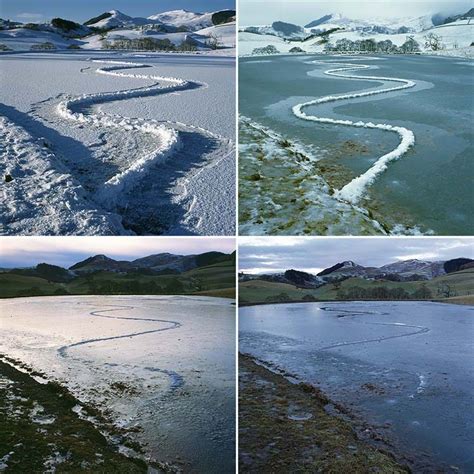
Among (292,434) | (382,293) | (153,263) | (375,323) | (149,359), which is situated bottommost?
(292,434)

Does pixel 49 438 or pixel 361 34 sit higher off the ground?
pixel 361 34

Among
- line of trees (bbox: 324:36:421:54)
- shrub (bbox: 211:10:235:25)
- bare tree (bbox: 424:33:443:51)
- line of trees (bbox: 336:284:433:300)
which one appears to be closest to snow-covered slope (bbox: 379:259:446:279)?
line of trees (bbox: 336:284:433:300)

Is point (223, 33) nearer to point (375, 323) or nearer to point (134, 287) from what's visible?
point (134, 287)

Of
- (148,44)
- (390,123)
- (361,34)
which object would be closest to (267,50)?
(361,34)

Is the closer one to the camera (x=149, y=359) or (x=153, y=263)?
(x=153, y=263)

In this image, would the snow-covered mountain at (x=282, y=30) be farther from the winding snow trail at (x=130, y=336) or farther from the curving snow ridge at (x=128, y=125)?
the winding snow trail at (x=130, y=336)

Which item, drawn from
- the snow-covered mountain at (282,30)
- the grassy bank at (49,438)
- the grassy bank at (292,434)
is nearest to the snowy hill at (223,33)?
the snow-covered mountain at (282,30)

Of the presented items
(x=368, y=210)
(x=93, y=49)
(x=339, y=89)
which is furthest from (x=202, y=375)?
(x=93, y=49)

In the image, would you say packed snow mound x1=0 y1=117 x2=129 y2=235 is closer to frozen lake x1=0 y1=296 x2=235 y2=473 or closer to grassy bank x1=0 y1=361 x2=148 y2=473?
frozen lake x1=0 y1=296 x2=235 y2=473
